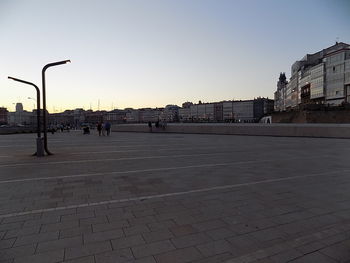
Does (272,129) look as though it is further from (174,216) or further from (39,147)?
(174,216)

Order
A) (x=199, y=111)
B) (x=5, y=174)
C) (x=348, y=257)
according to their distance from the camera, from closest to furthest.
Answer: (x=348, y=257) < (x=5, y=174) < (x=199, y=111)

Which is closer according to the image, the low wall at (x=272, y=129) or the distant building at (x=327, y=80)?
the low wall at (x=272, y=129)

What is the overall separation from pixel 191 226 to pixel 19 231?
8.55 feet

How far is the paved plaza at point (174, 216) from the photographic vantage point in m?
3.11

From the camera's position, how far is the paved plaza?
3.11m

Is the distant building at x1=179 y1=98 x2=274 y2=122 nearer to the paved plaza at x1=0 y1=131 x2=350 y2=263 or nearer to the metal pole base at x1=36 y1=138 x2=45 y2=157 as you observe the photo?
the metal pole base at x1=36 y1=138 x2=45 y2=157

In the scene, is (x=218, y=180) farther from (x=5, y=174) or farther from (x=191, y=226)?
(x=5, y=174)

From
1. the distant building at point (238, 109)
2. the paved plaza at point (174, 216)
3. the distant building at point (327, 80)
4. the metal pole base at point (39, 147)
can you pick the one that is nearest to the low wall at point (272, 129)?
the paved plaza at point (174, 216)

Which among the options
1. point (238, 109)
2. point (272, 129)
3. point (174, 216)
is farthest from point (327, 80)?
point (238, 109)

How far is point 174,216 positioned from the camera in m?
4.26

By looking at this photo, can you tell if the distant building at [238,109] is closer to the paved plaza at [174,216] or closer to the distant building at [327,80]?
the distant building at [327,80]

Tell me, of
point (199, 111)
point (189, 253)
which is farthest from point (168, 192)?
point (199, 111)

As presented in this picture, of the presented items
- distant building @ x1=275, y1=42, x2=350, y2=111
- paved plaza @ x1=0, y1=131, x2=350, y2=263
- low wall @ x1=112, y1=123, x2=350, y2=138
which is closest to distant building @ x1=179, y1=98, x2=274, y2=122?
distant building @ x1=275, y1=42, x2=350, y2=111

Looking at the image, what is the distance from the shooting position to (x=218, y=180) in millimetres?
6816
